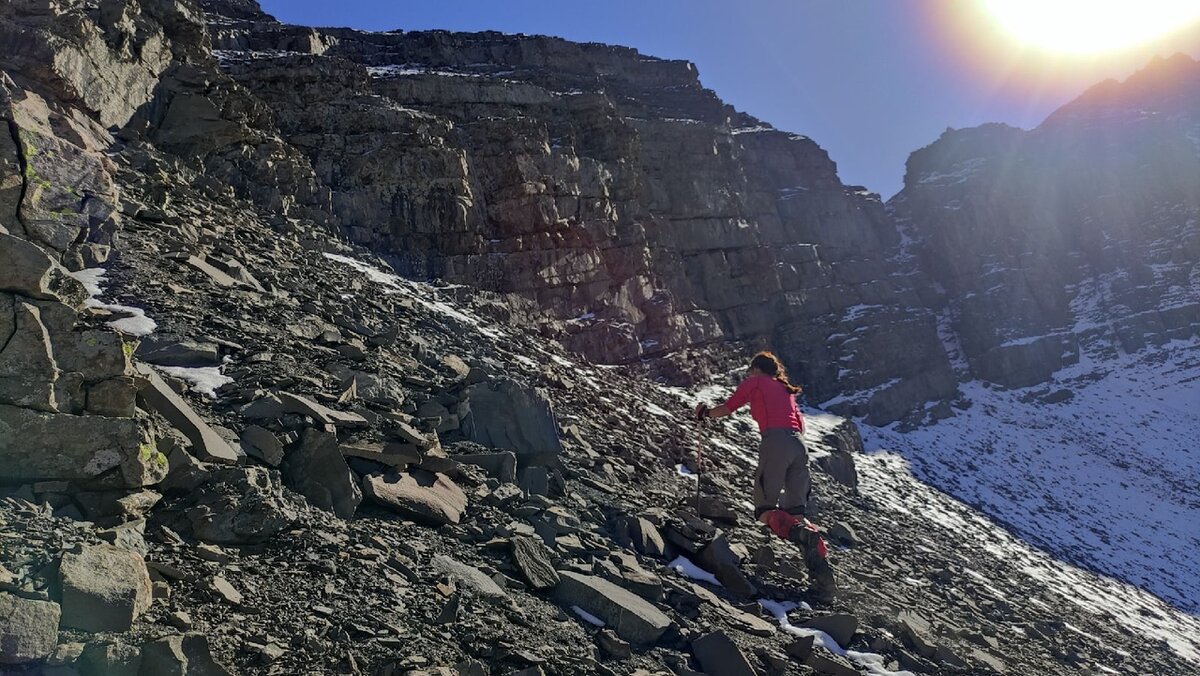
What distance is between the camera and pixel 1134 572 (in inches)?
1388

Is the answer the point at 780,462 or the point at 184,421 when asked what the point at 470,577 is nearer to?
the point at 184,421

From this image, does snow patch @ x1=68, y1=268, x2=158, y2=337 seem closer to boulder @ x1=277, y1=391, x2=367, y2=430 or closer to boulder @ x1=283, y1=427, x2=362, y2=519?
boulder @ x1=277, y1=391, x2=367, y2=430

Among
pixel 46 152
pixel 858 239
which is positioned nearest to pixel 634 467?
pixel 46 152

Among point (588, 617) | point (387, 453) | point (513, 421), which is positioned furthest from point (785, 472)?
point (387, 453)

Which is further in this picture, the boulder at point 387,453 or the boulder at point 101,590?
the boulder at point 387,453

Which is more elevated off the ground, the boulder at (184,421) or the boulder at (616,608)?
the boulder at (184,421)

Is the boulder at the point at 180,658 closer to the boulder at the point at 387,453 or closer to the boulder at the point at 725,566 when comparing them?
the boulder at the point at 387,453

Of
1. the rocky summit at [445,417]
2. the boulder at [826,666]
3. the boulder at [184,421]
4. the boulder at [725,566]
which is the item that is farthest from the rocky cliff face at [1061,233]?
the boulder at [184,421]

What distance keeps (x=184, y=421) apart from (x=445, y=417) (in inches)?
129

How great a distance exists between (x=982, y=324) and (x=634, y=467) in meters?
77.5

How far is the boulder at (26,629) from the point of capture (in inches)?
134

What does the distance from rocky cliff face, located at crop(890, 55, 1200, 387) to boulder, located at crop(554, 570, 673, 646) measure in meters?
76.2

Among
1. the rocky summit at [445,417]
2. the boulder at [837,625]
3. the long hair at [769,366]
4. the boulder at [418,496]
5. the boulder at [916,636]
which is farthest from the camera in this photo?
the long hair at [769,366]

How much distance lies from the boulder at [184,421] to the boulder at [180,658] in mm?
1968
